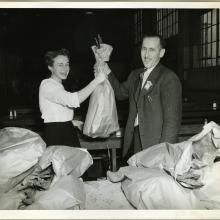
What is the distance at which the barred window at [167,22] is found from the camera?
870 centimetres

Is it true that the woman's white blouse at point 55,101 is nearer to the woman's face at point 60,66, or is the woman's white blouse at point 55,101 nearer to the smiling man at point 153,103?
the woman's face at point 60,66

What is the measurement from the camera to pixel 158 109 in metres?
2.42

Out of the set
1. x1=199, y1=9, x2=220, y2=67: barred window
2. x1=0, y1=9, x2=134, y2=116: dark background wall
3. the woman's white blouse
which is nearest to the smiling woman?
the woman's white blouse

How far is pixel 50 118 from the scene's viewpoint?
2432 millimetres

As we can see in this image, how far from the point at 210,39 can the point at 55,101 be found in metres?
5.94

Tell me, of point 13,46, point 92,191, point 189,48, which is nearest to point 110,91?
point 92,191

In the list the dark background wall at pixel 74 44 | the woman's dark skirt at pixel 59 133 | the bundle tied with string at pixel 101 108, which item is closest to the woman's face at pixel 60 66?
the bundle tied with string at pixel 101 108

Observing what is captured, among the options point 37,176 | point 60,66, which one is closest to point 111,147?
point 60,66

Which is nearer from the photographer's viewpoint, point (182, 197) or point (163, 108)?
point (182, 197)

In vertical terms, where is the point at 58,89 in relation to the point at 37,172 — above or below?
above

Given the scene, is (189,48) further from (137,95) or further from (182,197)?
(182,197)

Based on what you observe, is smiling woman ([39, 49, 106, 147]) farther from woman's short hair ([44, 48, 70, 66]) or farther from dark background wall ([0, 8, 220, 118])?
dark background wall ([0, 8, 220, 118])

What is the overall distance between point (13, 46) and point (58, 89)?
352 inches

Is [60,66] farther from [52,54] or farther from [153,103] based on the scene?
[153,103]
